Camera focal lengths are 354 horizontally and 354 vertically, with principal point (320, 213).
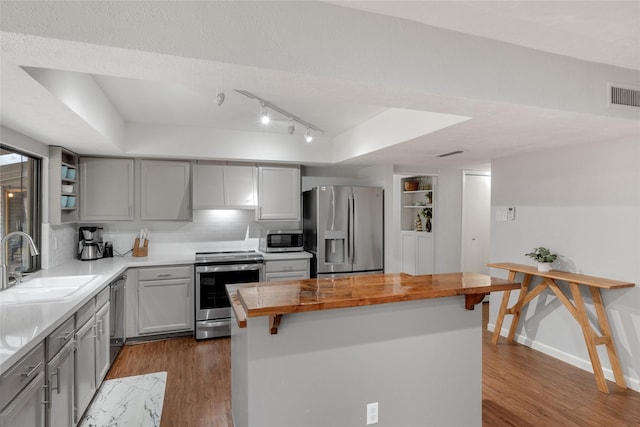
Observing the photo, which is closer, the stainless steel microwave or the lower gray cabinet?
the lower gray cabinet

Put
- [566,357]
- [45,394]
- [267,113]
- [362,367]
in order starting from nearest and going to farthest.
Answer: [45,394]
[362,367]
[267,113]
[566,357]

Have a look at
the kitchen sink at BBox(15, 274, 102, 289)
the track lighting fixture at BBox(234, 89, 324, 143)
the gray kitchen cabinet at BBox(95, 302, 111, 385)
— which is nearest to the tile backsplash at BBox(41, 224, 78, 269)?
the kitchen sink at BBox(15, 274, 102, 289)

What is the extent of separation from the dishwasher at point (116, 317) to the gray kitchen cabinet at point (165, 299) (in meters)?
0.23

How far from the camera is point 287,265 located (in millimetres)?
4371

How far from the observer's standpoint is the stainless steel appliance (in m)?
3.97

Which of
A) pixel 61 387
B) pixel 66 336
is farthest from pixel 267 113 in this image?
pixel 61 387

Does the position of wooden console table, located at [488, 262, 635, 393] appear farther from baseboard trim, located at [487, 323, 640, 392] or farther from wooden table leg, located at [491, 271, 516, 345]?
wooden table leg, located at [491, 271, 516, 345]

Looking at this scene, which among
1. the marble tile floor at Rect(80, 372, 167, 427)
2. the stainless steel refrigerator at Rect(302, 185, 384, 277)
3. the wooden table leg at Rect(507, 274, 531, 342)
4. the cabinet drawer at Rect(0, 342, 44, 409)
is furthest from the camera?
Result: the stainless steel refrigerator at Rect(302, 185, 384, 277)

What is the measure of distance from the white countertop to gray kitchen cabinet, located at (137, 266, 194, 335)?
0.42ft

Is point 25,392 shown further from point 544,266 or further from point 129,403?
point 544,266

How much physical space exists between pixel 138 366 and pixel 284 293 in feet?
7.37

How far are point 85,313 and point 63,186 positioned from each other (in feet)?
5.72

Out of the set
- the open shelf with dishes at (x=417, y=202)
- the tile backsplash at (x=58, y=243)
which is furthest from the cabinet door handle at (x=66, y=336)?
the open shelf with dishes at (x=417, y=202)

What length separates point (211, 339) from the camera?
13.1ft
